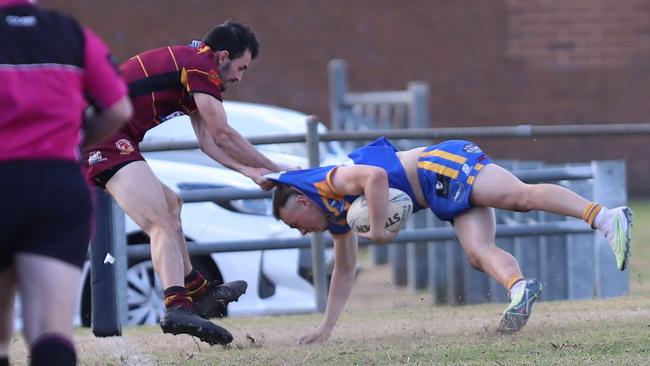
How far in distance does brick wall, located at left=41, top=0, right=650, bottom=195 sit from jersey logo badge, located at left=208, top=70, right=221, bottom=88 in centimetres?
1374

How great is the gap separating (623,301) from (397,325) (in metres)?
1.65

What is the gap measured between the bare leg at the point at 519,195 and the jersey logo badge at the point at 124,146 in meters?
1.74

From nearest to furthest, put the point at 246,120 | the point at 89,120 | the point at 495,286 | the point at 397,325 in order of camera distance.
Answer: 1. the point at 89,120
2. the point at 397,325
3. the point at 495,286
4. the point at 246,120

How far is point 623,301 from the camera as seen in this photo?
8.28 m

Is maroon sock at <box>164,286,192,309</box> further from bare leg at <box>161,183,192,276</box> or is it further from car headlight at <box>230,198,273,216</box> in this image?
car headlight at <box>230,198,273,216</box>

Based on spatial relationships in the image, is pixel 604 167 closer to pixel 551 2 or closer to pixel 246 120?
pixel 246 120

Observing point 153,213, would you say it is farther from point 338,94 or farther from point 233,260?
point 338,94

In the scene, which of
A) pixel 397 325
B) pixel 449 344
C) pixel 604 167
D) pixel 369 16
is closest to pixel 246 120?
pixel 604 167

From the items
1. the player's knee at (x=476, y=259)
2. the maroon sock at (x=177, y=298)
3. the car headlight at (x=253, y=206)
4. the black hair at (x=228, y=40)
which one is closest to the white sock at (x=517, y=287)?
the player's knee at (x=476, y=259)

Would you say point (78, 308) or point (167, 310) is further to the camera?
point (78, 308)

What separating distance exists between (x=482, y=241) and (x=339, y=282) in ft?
2.50

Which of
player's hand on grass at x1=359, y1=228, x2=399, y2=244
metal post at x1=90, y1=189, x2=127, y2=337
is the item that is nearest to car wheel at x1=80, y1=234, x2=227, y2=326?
metal post at x1=90, y1=189, x2=127, y2=337

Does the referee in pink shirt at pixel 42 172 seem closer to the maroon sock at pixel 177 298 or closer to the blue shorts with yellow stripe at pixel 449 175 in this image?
the maroon sock at pixel 177 298

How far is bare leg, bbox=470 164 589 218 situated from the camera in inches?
255
